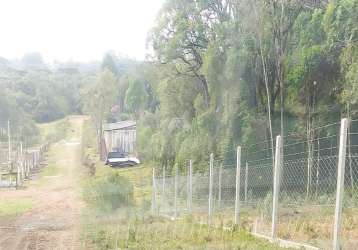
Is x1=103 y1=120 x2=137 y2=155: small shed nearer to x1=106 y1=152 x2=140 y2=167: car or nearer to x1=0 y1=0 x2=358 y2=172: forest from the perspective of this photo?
x1=106 y1=152 x2=140 y2=167: car

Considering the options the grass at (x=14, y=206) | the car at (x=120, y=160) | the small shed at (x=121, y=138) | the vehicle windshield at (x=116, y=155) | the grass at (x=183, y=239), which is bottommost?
the grass at (x=14, y=206)

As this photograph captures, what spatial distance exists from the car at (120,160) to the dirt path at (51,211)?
282 cm

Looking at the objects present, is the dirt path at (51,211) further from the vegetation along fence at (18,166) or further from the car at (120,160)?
the car at (120,160)

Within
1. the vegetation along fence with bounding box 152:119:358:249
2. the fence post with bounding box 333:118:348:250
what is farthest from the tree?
the fence post with bounding box 333:118:348:250

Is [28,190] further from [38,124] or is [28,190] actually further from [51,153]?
[38,124]

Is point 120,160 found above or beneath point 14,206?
above

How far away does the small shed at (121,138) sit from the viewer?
42250mm

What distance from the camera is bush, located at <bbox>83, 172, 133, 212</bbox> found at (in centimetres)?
1631

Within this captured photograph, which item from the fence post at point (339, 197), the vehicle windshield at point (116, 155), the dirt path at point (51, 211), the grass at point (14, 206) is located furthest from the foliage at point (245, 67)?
the vehicle windshield at point (116, 155)

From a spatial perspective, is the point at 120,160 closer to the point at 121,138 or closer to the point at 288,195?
the point at 121,138

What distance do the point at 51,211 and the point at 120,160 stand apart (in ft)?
57.1

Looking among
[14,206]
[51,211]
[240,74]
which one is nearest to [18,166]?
[14,206]

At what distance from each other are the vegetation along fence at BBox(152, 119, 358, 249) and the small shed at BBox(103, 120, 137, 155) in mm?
22977

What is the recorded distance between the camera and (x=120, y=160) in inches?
1457
